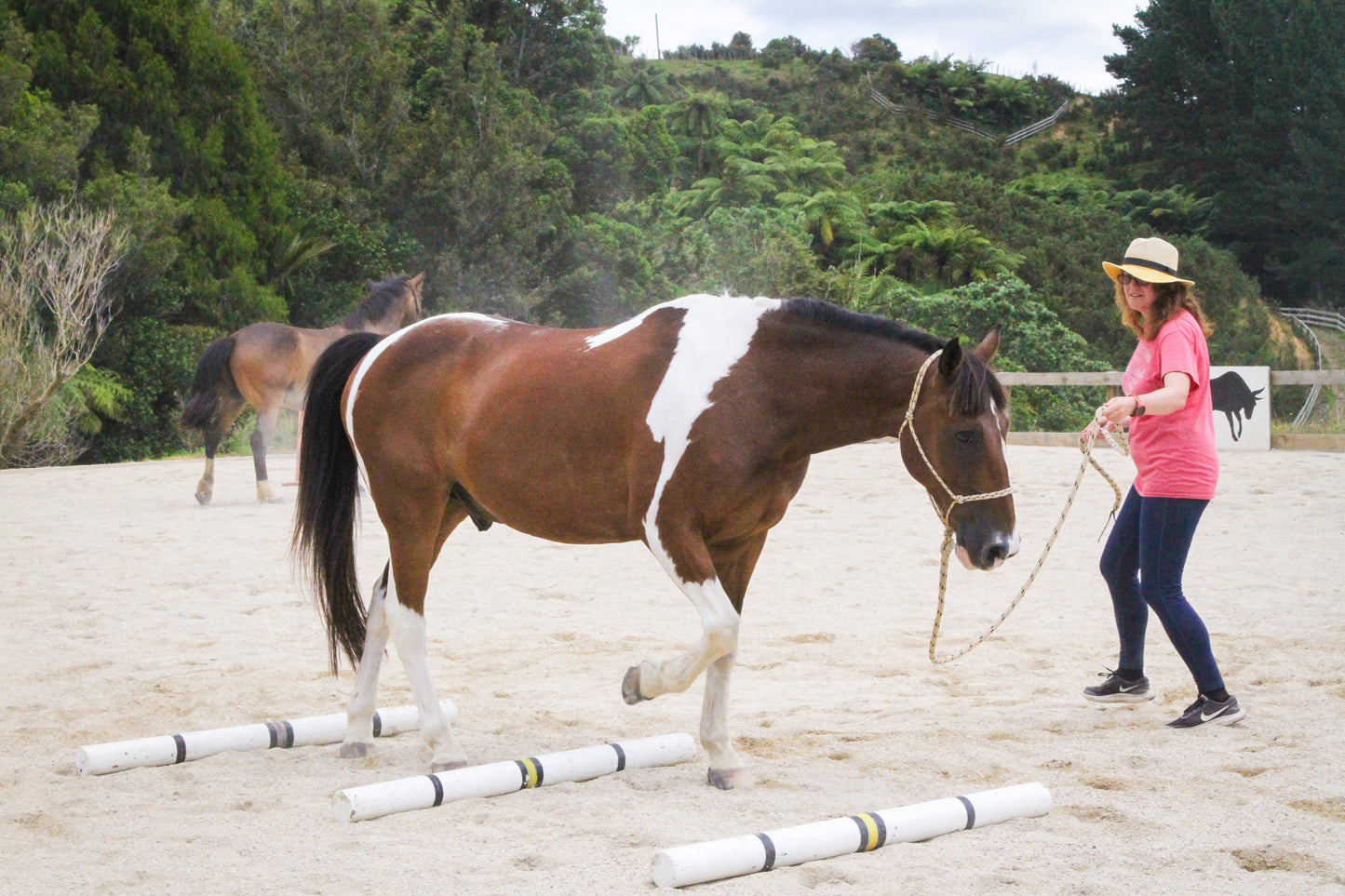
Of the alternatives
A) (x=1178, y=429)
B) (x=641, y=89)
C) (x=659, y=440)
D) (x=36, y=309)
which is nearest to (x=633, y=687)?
(x=659, y=440)

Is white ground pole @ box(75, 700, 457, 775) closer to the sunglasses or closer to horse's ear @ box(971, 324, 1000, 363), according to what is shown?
horse's ear @ box(971, 324, 1000, 363)

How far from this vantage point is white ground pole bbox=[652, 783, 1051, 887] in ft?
8.95

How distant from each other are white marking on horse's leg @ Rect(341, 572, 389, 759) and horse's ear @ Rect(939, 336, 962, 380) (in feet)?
6.98

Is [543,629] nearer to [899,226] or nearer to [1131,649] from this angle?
[1131,649]

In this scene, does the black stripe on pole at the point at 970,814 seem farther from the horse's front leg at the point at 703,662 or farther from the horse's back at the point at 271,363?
the horse's back at the point at 271,363

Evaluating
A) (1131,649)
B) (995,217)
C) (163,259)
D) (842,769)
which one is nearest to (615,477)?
(842,769)

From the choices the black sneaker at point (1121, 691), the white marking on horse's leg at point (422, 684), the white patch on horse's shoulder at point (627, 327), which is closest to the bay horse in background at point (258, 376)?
the white marking on horse's leg at point (422, 684)

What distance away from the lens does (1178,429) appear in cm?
413

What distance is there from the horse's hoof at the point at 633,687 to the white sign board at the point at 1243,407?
12.7 m

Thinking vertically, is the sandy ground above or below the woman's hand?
below

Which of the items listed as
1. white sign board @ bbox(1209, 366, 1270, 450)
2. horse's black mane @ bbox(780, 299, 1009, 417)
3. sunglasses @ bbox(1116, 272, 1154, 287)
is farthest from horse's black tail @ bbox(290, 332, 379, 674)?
white sign board @ bbox(1209, 366, 1270, 450)

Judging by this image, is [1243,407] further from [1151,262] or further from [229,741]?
[229,741]

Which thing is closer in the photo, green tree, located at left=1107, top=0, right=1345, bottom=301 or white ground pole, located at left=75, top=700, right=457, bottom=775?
white ground pole, located at left=75, top=700, right=457, bottom=775

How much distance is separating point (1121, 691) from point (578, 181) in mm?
26733
